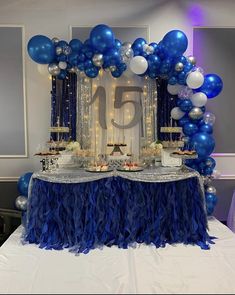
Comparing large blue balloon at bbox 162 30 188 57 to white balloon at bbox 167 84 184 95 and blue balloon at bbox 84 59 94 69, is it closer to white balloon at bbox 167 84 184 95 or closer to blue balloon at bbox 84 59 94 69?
white balloon at bbox 167 84 184 95

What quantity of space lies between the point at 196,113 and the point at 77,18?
6.17 feet

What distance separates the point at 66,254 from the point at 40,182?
0.71 m

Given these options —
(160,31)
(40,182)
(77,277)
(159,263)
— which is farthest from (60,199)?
(160,31)

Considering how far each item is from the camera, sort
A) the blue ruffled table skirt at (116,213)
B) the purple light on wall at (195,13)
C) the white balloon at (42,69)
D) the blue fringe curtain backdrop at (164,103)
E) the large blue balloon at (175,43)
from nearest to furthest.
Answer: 1. the blue ruffled table skirt at (116,213)
2. the large blue balloon at (175,43)
3. the white balloon at (42,69)
4. the blue fringe curtain backdrop at (164,103)
5. the purple light on wall at (195,13)

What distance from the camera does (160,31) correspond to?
3527mm

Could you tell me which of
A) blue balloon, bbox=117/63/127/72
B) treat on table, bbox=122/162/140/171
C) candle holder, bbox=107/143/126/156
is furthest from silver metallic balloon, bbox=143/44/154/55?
treat on table, bbox=122/162/140/171

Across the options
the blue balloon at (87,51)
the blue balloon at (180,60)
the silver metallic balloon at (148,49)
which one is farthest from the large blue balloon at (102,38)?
the blue balloon at (180,60)

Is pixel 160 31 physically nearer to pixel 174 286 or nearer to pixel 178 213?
pixel 178 213

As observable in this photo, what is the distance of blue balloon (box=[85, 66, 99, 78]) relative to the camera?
3105 millimetres

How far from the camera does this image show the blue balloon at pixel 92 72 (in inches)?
122

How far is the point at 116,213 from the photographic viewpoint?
8.70ft

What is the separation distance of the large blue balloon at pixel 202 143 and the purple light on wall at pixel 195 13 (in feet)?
4.89

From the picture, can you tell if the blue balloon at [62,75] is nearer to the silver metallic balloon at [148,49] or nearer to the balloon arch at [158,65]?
the balloon arch at [158,65]

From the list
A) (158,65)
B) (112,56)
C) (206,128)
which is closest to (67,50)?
(112,56)
